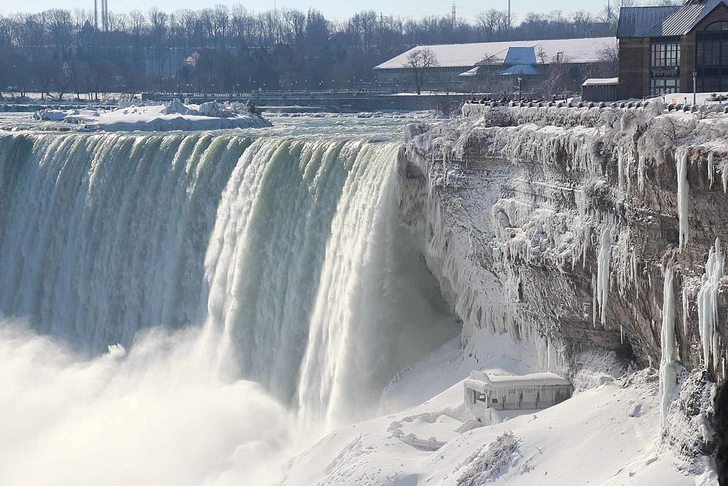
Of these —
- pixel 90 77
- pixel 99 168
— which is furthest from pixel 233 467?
pixel 90 77

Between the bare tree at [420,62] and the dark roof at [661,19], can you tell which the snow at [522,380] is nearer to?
the dark roof at [661,19]

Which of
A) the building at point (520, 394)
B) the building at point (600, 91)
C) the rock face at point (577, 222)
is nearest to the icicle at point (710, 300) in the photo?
the rock face at point (577, 222)

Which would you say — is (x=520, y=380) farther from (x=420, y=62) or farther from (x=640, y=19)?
(x=420, y=62)

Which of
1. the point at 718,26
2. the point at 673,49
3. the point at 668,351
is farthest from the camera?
the point at 673,49

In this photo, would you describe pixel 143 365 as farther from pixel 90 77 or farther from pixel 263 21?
pixel 263 21

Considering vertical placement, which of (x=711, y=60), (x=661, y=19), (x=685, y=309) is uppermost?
(x=661, y=19)

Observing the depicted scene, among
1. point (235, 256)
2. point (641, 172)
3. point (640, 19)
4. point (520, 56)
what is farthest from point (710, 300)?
point (520, 56)

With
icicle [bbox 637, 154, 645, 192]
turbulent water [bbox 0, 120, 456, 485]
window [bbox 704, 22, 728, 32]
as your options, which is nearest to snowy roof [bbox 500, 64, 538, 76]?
turbulent water [bbox 0, 120, 456, 485]
